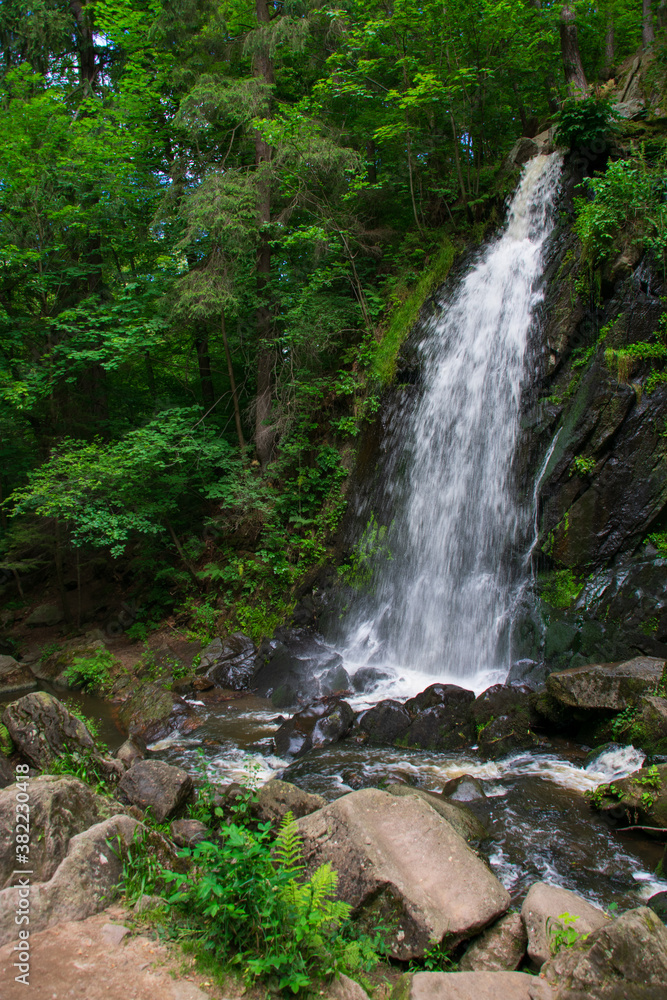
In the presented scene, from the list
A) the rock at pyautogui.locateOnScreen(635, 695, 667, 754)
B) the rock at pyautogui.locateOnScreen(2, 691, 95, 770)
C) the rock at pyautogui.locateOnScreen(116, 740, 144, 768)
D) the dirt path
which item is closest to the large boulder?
the dirt path

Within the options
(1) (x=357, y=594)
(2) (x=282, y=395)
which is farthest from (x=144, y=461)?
(1) (x=357, y=594)

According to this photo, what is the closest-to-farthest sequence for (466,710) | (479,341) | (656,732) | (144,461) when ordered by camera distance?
(656,732) < (466,710) < (479,341) < (144,461)

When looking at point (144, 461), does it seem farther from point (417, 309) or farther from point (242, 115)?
point (242, 115)

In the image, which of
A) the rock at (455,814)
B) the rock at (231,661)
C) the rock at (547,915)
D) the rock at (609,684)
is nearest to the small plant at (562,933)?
the rock at (547,915)

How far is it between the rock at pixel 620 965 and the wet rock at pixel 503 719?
3.17 metres

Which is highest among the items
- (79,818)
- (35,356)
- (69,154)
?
(69,154)

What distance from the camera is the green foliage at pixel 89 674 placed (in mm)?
9859

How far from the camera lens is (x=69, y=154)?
1110cm

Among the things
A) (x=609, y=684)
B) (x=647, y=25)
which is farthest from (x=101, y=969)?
(x=647, y=25)

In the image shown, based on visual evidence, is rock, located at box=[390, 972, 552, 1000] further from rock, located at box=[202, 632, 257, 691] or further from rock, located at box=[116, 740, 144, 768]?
rock, located at box=[202, 632, 257, 691]

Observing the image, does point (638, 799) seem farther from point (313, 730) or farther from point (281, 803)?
point (313, 730)

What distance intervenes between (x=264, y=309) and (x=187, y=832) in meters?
11.0

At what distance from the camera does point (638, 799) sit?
14.9 ft

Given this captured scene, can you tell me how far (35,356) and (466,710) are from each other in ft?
35.9
